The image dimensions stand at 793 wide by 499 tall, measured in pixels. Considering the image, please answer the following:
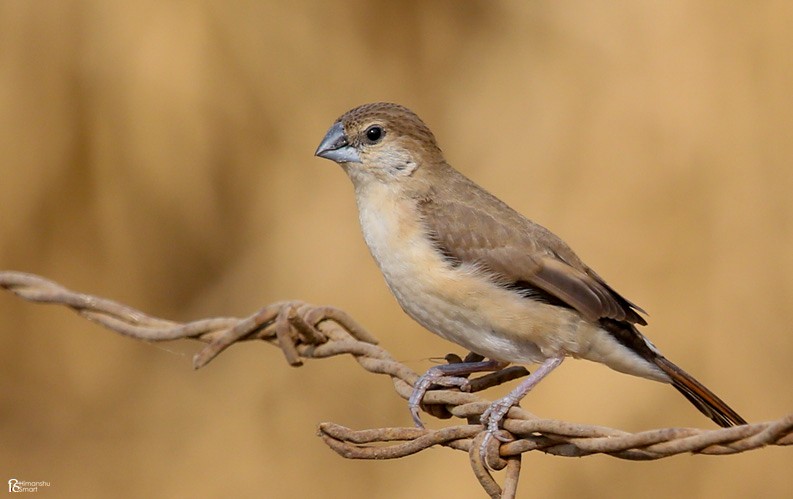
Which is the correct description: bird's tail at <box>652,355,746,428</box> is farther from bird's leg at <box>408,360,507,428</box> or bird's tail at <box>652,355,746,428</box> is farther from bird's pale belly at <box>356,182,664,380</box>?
bird's leg at <box>408,360,507,428</box>

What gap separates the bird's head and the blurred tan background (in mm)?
1746

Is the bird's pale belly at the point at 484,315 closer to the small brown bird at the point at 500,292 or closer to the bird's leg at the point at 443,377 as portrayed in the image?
the small brown bird at the point at 500,292

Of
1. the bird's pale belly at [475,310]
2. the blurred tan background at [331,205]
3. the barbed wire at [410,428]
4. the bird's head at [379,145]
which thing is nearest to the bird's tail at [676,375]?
the bird's pale belly at [475,310]

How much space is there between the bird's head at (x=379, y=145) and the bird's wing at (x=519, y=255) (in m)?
0.28

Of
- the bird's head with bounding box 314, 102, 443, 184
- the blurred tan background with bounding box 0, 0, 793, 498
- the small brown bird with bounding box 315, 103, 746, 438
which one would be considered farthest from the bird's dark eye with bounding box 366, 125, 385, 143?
the blurred tan background with bounding box 0, 0, 793, 498

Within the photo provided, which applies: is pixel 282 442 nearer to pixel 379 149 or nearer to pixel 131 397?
pixel 131 397

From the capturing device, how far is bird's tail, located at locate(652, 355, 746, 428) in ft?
10.4

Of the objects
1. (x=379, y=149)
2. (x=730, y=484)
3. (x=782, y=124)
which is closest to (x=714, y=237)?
(x=782, y=124)

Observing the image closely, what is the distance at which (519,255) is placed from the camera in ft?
11.1

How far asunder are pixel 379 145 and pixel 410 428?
159 centimetres

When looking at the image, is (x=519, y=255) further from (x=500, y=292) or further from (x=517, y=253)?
(x=500, y=292)

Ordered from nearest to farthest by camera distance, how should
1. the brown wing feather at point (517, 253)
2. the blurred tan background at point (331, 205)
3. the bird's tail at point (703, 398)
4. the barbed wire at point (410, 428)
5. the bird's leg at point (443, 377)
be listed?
1. the barbed wire at point (410, 428)
2. the bird's leg at point (443, 377)
3. the bird's tail at point (703, 398)
4. the brown wing feather at point (517, 253)
5. the blurred tan background at point (331, 205)

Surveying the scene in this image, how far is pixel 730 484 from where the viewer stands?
16.7ft

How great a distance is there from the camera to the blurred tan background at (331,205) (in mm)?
5211
